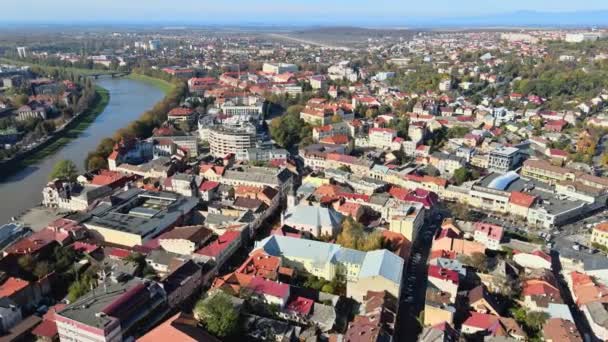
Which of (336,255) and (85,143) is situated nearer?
(336,255)

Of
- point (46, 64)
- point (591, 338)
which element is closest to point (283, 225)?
point (591, 338)

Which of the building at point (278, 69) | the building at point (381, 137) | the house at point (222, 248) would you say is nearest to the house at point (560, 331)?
the house at point (222, 248)

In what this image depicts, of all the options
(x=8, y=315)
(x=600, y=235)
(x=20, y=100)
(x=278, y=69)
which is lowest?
(x=8, y=315)

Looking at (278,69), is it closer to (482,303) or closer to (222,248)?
(222,248)

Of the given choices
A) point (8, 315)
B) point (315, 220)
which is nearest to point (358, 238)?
point (315, 220)

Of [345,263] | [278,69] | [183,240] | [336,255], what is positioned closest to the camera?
[345,263]

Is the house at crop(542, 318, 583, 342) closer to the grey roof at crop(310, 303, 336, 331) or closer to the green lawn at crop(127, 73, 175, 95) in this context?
the grey roof at crop(310, 303, 336, 331)
